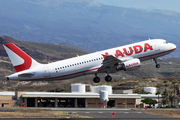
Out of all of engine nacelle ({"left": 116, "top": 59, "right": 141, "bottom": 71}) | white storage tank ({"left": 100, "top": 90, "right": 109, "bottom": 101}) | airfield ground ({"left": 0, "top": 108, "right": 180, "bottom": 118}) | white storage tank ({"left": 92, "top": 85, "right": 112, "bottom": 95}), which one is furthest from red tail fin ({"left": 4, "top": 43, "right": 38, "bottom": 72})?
white storage tank ({"left": 92, "top": 85, "right": 112, "bottom": 95})

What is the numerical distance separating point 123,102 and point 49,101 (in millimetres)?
25391

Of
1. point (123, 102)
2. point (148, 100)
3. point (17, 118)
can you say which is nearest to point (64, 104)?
point (123, 102)

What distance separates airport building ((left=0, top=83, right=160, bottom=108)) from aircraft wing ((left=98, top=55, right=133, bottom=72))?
46718 mm

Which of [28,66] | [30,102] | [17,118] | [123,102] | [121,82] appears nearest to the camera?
Answer: [28,66]

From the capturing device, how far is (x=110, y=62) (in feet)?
186

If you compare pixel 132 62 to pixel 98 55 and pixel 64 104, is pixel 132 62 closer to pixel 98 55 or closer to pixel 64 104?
pixel 98 55

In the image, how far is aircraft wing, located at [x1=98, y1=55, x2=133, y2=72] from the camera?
5578 centimetres

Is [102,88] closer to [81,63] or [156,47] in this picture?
[156,47]

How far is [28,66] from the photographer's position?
180ft

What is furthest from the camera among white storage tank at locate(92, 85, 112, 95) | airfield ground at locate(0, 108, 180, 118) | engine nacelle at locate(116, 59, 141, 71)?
white storage tank at locate(92, 85, 112, 95)

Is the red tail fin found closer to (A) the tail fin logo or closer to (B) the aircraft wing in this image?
(A) the tail fin logo

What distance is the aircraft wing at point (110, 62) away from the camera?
2196 inches

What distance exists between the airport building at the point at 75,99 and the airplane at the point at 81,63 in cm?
4420

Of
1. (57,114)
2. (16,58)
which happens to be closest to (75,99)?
(57,114)
